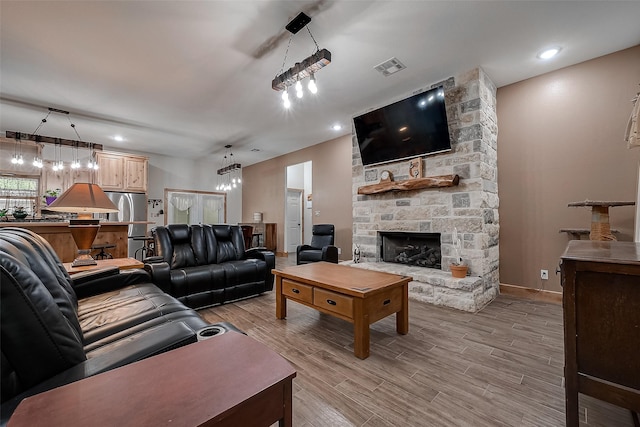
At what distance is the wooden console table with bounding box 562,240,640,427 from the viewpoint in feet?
3.77

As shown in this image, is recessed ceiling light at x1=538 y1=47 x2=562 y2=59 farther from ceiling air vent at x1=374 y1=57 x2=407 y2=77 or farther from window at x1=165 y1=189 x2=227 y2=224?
window at x1=165 y1=189 x2=227 y2=224

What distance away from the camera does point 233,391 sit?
667 mm

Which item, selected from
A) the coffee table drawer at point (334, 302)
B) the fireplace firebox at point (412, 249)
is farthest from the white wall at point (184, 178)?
the coffee table drawer at point (334, 302)

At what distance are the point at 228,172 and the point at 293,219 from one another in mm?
2581

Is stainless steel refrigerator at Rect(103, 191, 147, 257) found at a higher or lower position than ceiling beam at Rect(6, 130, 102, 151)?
lower

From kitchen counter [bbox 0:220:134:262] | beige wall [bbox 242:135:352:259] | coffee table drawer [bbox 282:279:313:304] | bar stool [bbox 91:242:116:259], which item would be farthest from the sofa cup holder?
beige wall [bbox 242:135:352:259]

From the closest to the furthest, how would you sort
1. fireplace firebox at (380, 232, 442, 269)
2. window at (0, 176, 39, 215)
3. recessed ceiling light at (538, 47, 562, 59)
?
recessed ceiling light at (538, 47, 562, 59)
fireplace firebox at (380, 232, 442, 269)
window at (0, 176, 39, 215)

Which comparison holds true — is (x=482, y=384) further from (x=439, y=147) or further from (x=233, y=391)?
(x=439, y=147)

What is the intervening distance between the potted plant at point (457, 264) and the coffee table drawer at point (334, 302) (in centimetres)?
183

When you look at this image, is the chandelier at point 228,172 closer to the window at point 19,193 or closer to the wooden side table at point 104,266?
the window at point 19,193

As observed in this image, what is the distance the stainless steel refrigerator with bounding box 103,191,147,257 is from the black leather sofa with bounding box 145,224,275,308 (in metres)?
3.76

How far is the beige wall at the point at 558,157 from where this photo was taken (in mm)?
2977

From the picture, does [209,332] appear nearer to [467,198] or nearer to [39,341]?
[39,341]

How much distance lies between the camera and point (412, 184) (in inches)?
153
